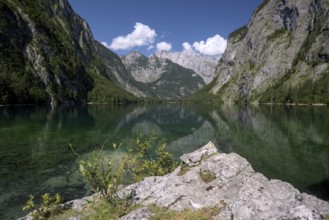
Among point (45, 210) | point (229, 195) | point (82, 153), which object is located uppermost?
point (229, 195)

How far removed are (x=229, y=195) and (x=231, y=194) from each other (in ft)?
0.44

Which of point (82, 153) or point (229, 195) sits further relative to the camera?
point (82, 153)

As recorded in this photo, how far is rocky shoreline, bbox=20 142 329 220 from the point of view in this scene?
14172 mm

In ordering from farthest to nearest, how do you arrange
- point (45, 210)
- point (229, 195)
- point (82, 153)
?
1. point (82, 153)
2. point (45, 210)
3. point (229, 195)

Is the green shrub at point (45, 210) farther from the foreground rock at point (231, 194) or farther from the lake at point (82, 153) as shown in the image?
the foreground rock at point (231, 194)

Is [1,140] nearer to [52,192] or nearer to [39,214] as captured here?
[52,192]

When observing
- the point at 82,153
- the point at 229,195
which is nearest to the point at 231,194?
the point at 229,195

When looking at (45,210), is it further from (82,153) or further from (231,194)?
(82,153)

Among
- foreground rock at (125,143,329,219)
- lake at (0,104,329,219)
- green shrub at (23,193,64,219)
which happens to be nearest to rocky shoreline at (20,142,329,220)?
foreground rock at (125,143,329,219)

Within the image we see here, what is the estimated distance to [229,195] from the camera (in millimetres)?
17531

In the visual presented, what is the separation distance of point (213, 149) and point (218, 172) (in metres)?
4.96

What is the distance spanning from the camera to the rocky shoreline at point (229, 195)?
558 inches

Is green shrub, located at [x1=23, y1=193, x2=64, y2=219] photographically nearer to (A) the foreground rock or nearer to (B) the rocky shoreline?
(B) the rocky shoreline

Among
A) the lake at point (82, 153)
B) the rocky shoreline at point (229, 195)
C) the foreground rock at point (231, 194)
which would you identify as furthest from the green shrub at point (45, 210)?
the foreground rock at point (231, 194)
